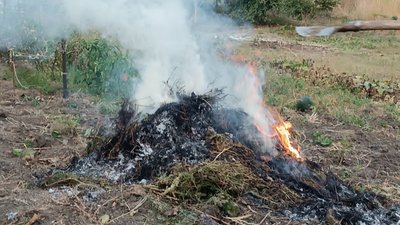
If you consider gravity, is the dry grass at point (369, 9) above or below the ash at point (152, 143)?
below

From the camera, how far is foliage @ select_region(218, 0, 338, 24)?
753 inches

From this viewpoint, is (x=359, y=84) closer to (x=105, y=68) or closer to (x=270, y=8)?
(x=105, y=68)

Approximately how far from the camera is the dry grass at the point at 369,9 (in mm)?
21348

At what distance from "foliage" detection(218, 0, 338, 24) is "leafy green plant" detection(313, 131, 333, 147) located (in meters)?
11.9

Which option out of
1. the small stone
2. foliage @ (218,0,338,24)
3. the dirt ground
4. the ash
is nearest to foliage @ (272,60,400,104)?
the dirt ground

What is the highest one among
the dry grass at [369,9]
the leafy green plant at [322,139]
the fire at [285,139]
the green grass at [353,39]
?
the fire at [285,139]

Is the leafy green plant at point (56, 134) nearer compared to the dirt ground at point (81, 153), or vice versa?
the dirt ground at point (81, 153)

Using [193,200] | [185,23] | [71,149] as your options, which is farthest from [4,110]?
[193,200]

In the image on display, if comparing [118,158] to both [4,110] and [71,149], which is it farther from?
[4,110]

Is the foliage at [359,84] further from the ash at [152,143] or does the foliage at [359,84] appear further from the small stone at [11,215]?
the small stone at [11,215]

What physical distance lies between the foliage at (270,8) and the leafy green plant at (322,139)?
11885mm

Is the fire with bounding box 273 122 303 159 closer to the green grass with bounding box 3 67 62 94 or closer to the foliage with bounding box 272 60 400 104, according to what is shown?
the green grass with bounding box 3 67 62 94

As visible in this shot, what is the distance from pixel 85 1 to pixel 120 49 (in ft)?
8.83

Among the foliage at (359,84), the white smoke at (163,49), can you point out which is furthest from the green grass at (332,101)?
the white smoke at (163,49)
